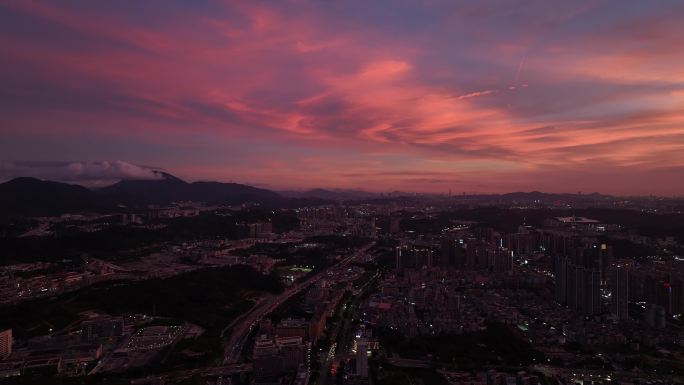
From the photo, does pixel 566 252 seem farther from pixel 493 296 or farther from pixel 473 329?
pixel 473 329

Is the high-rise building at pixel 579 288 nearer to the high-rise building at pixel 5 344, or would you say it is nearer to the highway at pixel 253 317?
the highway at pixel 253 317

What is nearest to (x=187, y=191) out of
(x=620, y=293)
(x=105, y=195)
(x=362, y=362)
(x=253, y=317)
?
(x=105, y=195)

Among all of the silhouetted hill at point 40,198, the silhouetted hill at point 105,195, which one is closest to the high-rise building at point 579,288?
the silhouetted hill at point 105,195

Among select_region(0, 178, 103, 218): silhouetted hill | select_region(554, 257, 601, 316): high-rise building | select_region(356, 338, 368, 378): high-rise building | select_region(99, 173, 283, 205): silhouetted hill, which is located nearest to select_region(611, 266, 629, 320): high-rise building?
select_region(554, 257, 601, 316): high-rise building

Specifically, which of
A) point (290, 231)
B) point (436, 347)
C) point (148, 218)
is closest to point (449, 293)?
point (436, 347)

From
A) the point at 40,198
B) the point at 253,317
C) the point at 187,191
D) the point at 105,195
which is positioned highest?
the point at 187,191

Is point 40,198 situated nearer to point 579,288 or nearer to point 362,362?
point 362,362

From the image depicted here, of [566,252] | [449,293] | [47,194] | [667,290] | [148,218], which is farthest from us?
[47,194]
